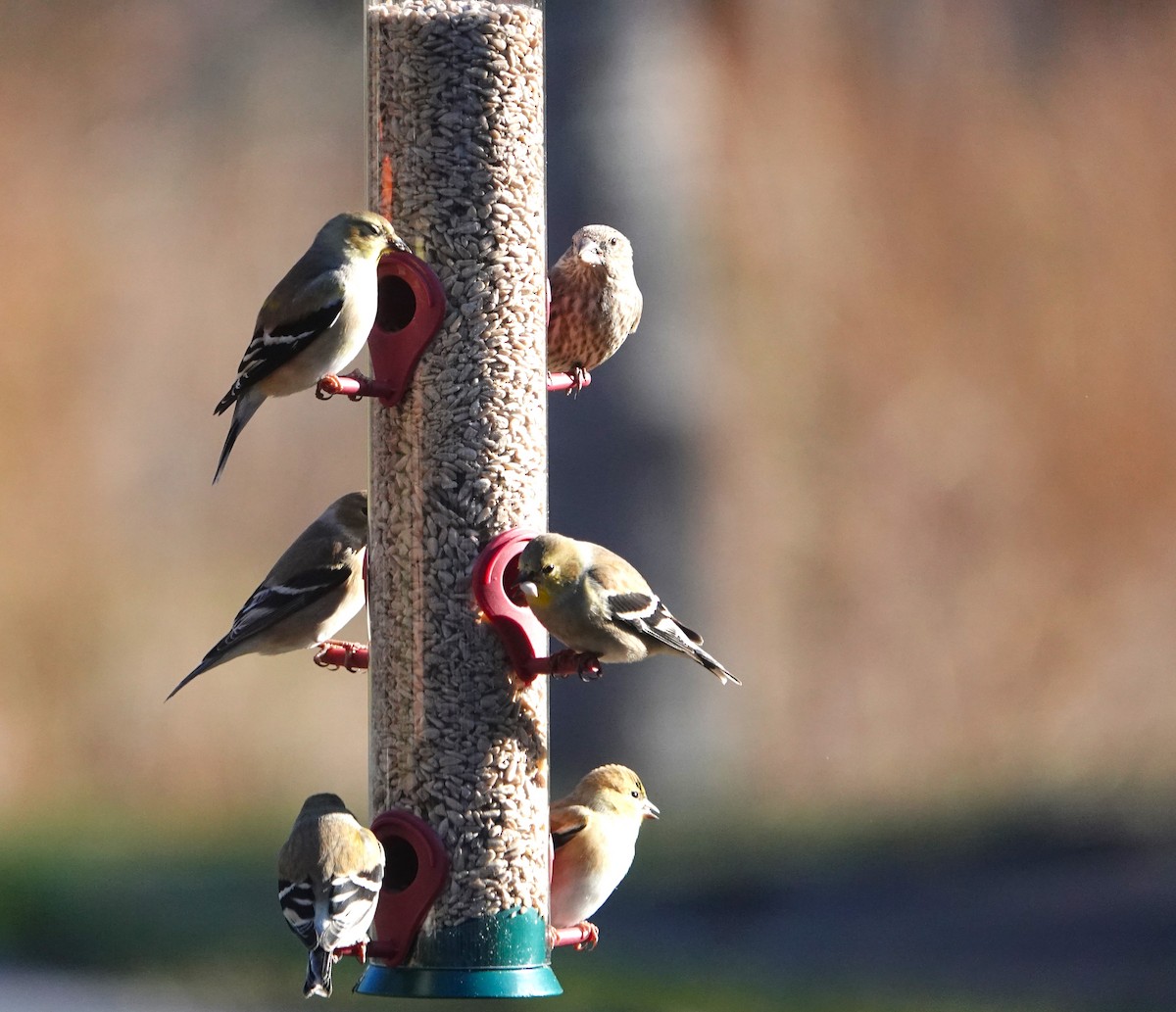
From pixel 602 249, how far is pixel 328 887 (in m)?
2.51

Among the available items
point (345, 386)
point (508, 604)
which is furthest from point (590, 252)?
point (508, 604)

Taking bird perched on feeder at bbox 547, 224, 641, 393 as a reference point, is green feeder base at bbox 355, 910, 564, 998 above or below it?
below

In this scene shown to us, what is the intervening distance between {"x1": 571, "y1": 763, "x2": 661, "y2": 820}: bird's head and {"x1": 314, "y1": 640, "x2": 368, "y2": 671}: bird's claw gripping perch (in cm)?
68

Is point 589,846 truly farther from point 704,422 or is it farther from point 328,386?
point 704,422

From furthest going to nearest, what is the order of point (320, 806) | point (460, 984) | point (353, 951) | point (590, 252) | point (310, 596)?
point (590, 252) < point (310, 596) < point (320, 806) < point (460, 984) < point (353, 951)

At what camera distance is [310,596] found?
16.8 feet

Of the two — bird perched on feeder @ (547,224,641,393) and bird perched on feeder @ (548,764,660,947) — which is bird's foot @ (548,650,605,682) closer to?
bird perched on feeder @ (548,764,660,947)

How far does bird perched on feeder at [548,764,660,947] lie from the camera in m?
4.80

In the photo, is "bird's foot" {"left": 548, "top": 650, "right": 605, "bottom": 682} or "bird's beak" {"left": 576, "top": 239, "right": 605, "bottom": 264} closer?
"bird's foot" {"left": 548, "top": 650, "right": 605, "bottom": 682}

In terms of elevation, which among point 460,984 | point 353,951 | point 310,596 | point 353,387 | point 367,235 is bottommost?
point 460,984

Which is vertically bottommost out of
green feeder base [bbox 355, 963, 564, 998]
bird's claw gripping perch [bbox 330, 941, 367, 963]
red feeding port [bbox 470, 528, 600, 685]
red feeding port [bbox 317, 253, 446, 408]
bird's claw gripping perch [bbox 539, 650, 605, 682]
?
green feeder base [bbox 355, 963, 564, 998]

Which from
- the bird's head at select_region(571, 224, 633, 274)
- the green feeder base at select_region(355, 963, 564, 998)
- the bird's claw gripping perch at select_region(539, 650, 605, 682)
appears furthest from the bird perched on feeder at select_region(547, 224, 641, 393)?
the green feeder base at select_region(355, 963, 564, 998)

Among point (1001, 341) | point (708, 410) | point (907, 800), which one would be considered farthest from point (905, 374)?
point (907, 800)

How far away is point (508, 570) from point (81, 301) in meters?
10.1
